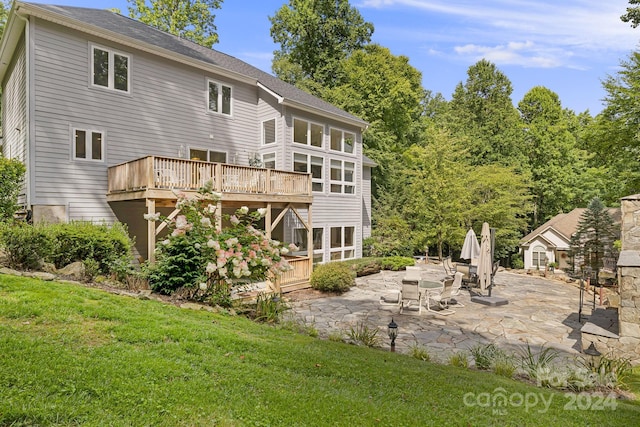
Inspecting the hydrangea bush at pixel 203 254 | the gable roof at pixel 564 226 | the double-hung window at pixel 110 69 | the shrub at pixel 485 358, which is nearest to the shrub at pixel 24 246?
the hydrangea bush at pixel 203 254

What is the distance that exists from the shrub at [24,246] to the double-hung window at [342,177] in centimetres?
1212

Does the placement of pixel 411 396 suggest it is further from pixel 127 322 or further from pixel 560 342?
pixel 560 342

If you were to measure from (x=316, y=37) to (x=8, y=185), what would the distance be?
25.6 metres

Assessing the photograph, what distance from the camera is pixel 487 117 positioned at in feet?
102

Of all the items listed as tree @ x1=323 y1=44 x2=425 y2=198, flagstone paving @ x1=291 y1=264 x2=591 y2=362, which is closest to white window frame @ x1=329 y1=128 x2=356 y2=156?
tree @ x1=323 y1=44 x2=425 y2=198

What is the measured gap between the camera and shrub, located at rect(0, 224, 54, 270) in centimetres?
701

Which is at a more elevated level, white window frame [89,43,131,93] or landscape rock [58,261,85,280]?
white window frame [89,43,131,93]

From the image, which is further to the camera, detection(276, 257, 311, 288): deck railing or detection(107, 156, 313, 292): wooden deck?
detection(276, 257, 311, 288): deck railing

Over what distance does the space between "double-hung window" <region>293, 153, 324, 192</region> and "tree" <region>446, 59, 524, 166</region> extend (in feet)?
55.8

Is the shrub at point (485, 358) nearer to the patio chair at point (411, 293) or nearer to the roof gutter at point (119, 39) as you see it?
the patio chair at point (411, 293)

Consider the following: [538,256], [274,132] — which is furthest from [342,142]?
[538,256]

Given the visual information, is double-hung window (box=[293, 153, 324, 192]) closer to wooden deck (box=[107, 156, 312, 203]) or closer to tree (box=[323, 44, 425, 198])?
wooden deck (box=[107, 156, 312, 203])

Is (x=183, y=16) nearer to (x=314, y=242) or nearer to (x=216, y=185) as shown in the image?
(x=314, y=242)

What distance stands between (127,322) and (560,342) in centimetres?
856
